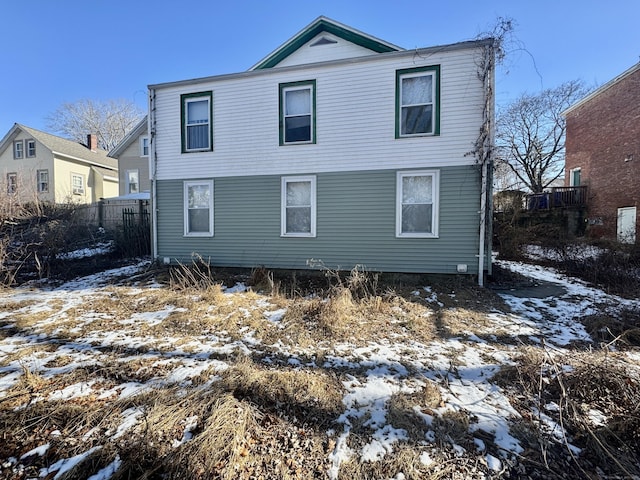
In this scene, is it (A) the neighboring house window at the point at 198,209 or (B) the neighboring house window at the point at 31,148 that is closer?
(A) the neighboring house window at the point at 198,209

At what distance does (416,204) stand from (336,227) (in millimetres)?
2083

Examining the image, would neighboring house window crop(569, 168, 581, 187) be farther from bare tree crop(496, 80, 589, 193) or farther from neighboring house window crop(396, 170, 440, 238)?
neighboring house window crop(396, 170, 440, 238)

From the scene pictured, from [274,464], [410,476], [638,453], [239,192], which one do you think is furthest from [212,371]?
[239,192]

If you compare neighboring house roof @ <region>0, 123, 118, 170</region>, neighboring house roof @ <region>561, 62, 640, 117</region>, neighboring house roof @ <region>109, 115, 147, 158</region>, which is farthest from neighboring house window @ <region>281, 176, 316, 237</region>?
neighboring house roof @ <region>0, 123, 118, 170</region>

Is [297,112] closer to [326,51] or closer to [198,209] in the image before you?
[326,51]

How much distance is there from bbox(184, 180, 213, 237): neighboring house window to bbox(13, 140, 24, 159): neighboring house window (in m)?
21.6

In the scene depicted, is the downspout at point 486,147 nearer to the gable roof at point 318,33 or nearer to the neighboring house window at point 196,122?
the gable roof at point 318,33

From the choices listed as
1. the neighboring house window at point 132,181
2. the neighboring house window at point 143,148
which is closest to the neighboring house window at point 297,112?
the neighboring house window at point 143,148

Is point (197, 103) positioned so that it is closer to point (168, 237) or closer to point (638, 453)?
point (168, 237)

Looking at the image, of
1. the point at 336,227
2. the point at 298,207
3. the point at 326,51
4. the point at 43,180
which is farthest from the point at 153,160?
the point at 43,180

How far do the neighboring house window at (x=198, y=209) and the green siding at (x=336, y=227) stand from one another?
7.5 inches

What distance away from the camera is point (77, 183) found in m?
22.3

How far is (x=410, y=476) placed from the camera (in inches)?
81.0

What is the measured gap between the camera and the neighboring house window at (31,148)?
21188mm
